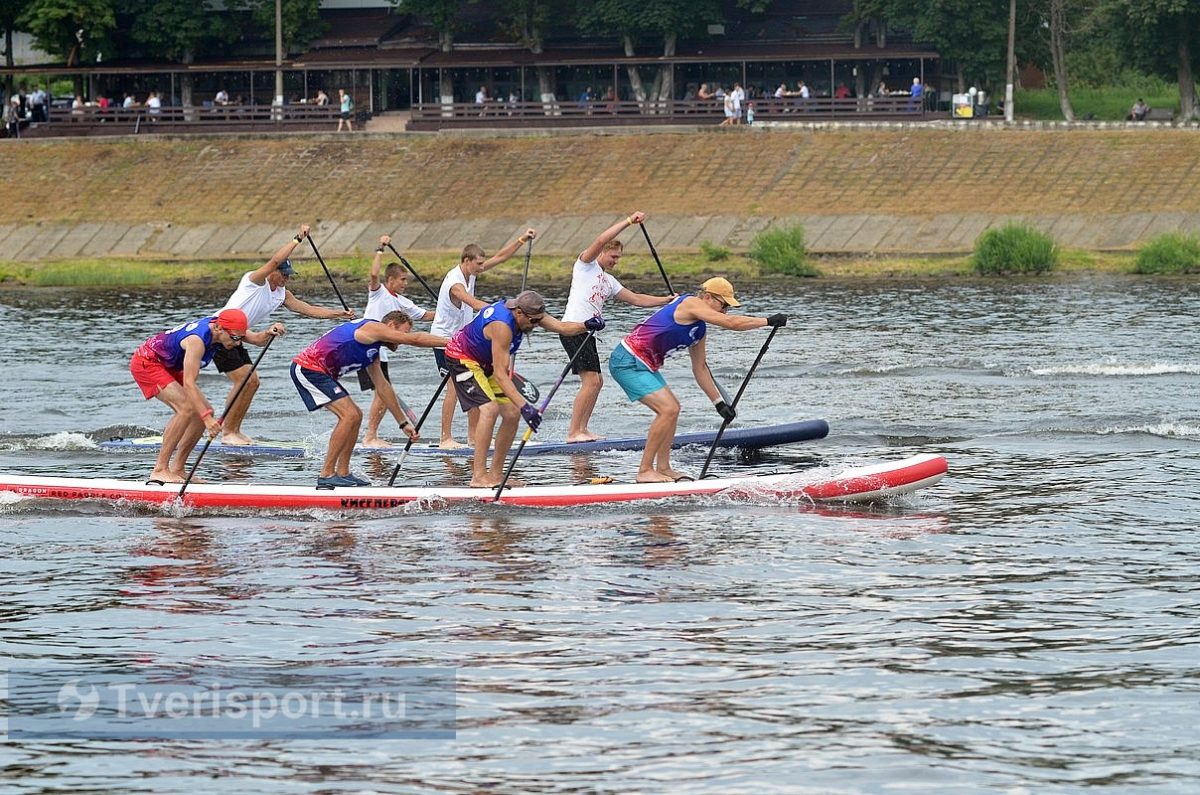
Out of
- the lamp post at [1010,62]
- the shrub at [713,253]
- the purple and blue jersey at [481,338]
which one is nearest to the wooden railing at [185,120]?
the shrub at [713,253]

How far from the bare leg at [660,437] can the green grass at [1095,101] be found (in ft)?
192

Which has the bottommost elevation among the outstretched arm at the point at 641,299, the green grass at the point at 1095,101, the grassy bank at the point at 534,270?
the grassy bank at the point at 534,270

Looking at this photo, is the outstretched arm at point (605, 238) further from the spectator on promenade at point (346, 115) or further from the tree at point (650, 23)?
the tree at point (650, 23)

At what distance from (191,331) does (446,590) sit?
199 inches

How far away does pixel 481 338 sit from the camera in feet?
60.6

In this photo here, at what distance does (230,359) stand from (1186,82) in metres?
55.8

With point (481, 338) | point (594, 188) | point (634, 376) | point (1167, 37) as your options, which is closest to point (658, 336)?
point (634, 376)

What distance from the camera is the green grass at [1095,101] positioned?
76.2 meters

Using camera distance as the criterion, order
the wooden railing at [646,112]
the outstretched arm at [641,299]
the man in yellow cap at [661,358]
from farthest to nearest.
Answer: the wooden railing at [646,112], the outstretched arm at [641,299], the man in yellow cap at [661,358]

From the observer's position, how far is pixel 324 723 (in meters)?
11.7

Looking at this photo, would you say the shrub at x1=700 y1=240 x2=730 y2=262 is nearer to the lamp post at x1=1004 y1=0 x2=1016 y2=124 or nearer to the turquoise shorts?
the lamp post at x1=1004 y1=0 x2=1016 y2=124

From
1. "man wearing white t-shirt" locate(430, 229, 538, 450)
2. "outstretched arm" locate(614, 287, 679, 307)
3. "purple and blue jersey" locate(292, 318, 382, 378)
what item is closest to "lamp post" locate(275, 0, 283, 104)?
"man wearing white t-shirt" locate(430, 229, 538, 450)

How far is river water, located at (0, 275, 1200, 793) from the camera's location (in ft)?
36.1

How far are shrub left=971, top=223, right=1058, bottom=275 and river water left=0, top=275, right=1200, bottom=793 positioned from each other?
82.6ft
